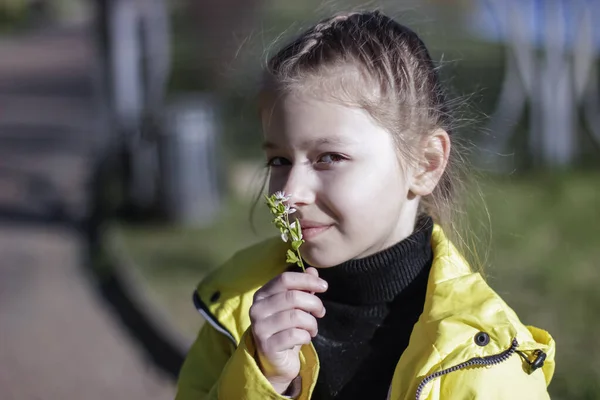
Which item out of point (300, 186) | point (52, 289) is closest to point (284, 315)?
point (300, 186)

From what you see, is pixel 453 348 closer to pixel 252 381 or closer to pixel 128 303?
pixel 252 381

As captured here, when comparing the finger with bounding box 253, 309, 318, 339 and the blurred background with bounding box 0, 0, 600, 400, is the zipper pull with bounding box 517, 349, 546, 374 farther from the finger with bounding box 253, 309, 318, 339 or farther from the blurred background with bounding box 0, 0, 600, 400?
the blurred background with bounding box 0, 0, 600, 400

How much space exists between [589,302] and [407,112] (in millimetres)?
3488

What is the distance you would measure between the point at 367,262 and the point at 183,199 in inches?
225

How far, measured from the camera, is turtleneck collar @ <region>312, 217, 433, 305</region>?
2234 mm

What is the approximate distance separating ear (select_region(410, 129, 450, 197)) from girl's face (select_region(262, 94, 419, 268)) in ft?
0.53

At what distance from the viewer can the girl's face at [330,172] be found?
6.77 ft

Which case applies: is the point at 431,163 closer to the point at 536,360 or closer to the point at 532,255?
the point at 536,360

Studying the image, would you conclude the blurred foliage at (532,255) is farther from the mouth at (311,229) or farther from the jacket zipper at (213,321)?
the mouth at (311,229)

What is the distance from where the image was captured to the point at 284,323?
1959 mm

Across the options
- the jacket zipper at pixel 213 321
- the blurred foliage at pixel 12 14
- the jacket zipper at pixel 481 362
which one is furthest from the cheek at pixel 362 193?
the blurred foliage at pixel 12 14

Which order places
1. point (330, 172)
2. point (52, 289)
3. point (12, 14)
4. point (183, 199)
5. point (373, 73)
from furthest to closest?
1. point (12, 14)
2. point (183, 199)
3. point (52, 289)
4. point (373, 73)
5. point (330, 172)

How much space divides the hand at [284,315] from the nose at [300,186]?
0.53 feet

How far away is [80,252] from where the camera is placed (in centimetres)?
702
